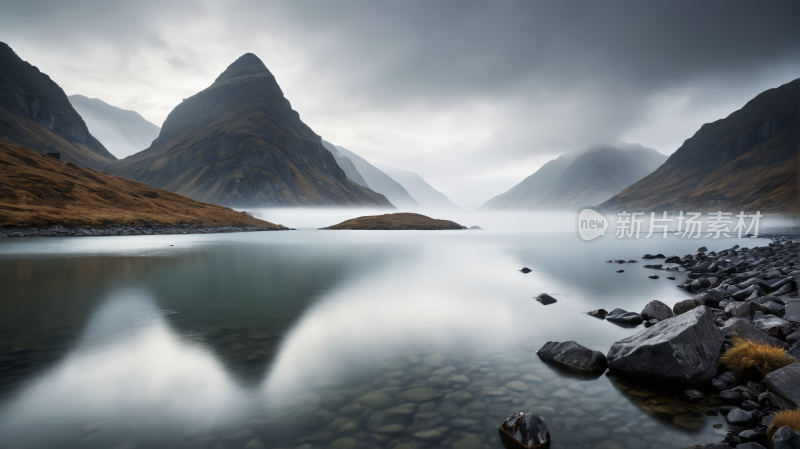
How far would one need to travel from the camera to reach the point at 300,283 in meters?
25.9

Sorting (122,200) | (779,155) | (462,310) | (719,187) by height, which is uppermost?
(779,155)

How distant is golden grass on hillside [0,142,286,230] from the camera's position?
245ft

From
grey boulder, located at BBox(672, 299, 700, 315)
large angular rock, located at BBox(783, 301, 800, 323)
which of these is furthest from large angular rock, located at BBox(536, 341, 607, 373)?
grey boulder, located at BBox(672, 299, 700, 315)

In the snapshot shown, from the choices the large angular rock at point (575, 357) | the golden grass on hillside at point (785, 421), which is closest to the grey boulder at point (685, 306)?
the large angular rock at point (575, 357)

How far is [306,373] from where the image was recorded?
988cm

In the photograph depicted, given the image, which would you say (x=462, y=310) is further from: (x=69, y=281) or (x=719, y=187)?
(x=719, y=187)

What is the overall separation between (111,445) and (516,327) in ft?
43.0

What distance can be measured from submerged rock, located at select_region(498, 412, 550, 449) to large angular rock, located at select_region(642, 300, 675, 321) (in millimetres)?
11016

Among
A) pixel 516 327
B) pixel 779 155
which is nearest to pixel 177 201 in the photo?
pixel 516 327

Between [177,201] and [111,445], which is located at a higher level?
[177,201]

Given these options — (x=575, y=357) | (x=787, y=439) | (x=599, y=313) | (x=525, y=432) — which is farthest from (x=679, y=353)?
(x=599, y=313)

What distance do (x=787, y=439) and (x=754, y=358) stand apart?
4215 millimetres

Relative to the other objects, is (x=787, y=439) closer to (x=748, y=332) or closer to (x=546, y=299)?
(x=748, y=332)

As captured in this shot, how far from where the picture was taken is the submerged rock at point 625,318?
Answer: 14773 millimetres
